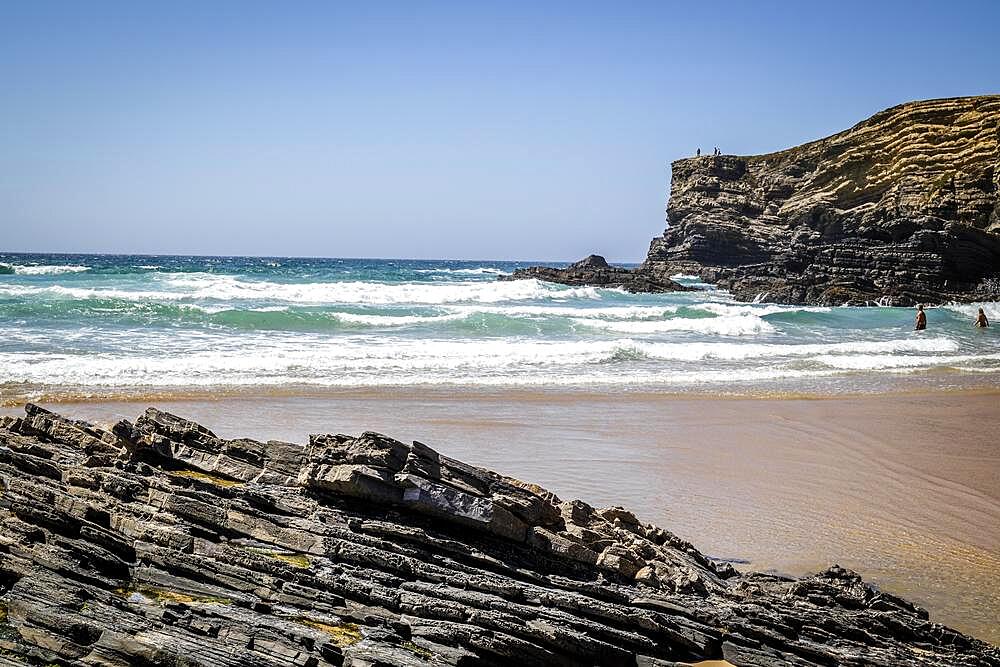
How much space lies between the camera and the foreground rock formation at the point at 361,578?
4031 mm

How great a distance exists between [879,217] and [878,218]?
0.29ft

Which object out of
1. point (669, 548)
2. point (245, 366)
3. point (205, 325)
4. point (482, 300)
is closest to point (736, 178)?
point (482, 300)

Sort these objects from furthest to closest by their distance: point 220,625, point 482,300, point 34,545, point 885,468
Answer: point 482,300 < point 885,468 < point 34,545 < point 220,625

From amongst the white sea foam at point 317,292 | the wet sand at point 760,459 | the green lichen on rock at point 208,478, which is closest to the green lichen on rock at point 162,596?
the green lichen on rock at point 208,478

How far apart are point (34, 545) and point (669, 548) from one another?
172 inches

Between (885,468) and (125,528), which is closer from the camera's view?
(125,528)

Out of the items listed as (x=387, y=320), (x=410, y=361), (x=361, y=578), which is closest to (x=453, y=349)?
(x=410, y=361)

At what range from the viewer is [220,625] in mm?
4051

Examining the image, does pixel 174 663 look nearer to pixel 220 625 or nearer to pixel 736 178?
pixel 220 625

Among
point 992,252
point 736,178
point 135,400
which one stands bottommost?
point 135,400

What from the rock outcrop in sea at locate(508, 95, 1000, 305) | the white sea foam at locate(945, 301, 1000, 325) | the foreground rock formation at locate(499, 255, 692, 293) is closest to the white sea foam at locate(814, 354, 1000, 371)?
the white sea foam at locate(945, 301, 1000, 325)

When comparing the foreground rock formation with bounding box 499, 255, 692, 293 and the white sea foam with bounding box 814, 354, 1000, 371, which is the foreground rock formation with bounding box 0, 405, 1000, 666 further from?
the foreground rock formation with bounding box 499, 255, 692, 293

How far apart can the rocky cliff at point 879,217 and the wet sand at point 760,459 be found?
1366 inches

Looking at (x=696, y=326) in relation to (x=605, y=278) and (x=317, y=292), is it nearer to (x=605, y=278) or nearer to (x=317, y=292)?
(x=317, y=292)
